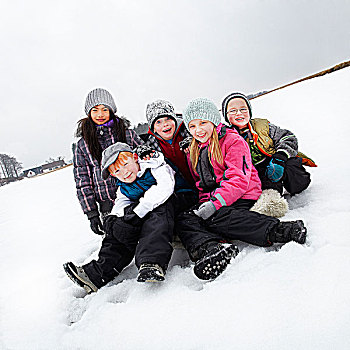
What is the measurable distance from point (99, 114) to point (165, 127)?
56 cm

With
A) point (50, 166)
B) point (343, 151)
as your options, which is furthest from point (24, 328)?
point (50, 166)

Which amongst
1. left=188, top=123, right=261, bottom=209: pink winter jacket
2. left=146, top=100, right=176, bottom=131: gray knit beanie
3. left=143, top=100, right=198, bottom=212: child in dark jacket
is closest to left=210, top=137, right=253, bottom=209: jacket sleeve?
left=188, top=123, right=261, bottom=209: pink winter jacket

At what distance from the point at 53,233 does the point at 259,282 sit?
9.65ft

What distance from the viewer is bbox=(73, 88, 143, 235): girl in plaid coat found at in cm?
246

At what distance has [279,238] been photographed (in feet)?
5.21

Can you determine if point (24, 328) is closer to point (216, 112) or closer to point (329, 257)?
point (329, 257)

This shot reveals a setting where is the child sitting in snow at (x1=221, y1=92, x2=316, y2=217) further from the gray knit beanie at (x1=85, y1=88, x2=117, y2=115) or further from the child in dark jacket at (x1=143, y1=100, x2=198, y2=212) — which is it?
the gray knit beanie at (x1=85, y1=88, x2=117, y2=115)

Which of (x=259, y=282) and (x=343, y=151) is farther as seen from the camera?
(x=343, y=151)

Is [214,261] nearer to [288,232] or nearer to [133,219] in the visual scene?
[288,232]

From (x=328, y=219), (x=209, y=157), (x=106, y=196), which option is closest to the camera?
(x=328, y=219)

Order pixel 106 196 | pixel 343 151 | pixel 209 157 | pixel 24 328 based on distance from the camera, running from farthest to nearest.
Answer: pixel 343 151 < pixel 106 196 < pixel 209 157 < pixel 24 328

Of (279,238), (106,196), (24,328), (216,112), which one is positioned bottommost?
(24,328)

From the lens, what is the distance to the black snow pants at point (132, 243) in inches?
66.5

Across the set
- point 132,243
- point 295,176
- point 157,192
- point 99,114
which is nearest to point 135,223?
point 132,243
